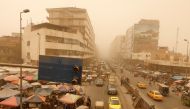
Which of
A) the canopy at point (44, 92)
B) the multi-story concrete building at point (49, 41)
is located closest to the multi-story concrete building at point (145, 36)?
the multi-story concrete building at point (49, 41)

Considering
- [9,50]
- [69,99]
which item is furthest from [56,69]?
[9,50]

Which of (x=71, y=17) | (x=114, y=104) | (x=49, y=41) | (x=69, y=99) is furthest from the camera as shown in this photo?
(x=71, y=17)

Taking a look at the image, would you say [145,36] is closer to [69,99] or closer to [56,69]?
[69,99]

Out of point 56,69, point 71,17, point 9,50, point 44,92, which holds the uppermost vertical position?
point 71,17

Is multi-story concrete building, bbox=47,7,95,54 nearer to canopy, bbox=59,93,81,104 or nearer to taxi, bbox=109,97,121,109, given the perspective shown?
taxi, bbox=109,97,121,109

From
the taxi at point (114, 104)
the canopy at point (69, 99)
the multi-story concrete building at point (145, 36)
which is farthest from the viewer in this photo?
the multi-story concrete building at point (145, 36)


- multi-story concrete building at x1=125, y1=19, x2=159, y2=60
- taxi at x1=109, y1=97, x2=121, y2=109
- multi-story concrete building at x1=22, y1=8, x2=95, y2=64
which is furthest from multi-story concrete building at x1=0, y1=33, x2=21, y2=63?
multi-story concrete building at x1=125, y1=19, x2=159, y2=60

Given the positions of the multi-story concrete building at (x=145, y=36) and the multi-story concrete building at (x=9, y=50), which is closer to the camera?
the multi-story concrete building at (x=9, y=50)

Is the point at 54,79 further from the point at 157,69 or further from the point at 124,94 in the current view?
the point at 157,69

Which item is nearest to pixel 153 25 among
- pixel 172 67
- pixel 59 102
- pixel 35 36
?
pixel 172 67

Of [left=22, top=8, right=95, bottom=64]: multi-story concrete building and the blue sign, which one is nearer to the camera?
Answer: the blue sign

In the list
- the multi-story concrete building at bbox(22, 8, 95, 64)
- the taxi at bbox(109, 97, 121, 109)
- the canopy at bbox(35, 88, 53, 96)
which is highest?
the multi-story concrete building at bbox(22, 8, 95, 64)

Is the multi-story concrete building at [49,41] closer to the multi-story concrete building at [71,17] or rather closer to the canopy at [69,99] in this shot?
the multi-story concrete building at [71,17]

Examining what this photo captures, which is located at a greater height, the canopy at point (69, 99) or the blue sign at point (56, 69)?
the blue sign at point (56, 69)
